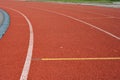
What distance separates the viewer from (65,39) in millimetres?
10555

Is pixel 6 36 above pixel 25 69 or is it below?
below

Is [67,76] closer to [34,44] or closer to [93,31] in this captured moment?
[34,44]

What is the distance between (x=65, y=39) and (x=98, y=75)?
443 cm

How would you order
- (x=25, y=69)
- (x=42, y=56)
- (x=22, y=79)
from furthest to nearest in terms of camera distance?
(x=42, y=56)
(x=25, y=69)
(x=22, y=79)

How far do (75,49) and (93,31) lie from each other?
3.68 metres

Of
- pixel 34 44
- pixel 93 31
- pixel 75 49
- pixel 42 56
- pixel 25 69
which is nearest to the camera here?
pixel 25 69

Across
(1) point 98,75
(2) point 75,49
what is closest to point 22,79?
(1) point 98,75

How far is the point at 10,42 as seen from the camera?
993 centimetres

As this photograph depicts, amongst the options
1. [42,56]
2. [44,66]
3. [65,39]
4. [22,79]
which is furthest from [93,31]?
A: [22,79]

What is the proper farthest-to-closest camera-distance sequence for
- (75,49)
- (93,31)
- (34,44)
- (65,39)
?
(93,31), (65,39), (34,44), (75,49)

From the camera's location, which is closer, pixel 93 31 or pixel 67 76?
pixel 67 76

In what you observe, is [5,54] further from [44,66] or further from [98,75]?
[98,75]

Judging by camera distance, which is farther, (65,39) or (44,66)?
(65,39)

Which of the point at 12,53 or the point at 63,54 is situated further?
the point at 12,53
